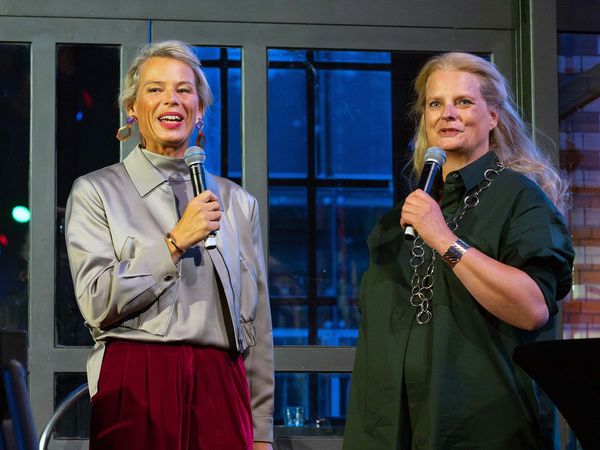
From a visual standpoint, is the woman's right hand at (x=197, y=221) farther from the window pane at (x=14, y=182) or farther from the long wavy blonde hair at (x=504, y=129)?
the window pane at (x=14, y=182)

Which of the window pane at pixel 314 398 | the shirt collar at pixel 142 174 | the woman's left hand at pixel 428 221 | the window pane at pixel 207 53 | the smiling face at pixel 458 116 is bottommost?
the window pane at pixel 314 398

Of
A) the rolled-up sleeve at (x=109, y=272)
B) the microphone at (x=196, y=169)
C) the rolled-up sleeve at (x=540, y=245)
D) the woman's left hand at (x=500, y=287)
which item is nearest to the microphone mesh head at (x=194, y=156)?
the microphone at (x=196, y=169)

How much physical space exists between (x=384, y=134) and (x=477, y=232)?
6.65 feet

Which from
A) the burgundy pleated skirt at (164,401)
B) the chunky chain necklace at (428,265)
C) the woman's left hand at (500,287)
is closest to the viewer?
the woman's left hand at (500,287)

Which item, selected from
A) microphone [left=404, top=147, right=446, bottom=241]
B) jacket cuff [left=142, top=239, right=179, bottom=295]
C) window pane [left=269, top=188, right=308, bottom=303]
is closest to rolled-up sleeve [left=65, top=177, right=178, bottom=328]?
jacket cuff [left=142, top=239, right=179, bottom=295]

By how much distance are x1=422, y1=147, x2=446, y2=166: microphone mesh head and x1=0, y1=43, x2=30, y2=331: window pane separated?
2063 mm

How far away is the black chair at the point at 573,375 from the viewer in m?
1.71

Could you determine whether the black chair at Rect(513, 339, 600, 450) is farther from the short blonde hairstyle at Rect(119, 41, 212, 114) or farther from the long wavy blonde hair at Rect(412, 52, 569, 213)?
the short blonde hairstyle at Rect(119, 41, 212, 114)

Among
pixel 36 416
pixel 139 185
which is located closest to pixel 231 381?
pixel 139 185

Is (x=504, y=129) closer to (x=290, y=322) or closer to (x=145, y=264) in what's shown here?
(x=145, y=264)

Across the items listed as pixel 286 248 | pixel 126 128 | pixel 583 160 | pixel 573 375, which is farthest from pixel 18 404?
pixel 583 160

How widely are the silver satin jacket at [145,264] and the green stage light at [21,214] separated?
1232 mm

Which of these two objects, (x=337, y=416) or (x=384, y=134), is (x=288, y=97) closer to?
(x=384, y=134)

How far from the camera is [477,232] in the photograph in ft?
7.67
